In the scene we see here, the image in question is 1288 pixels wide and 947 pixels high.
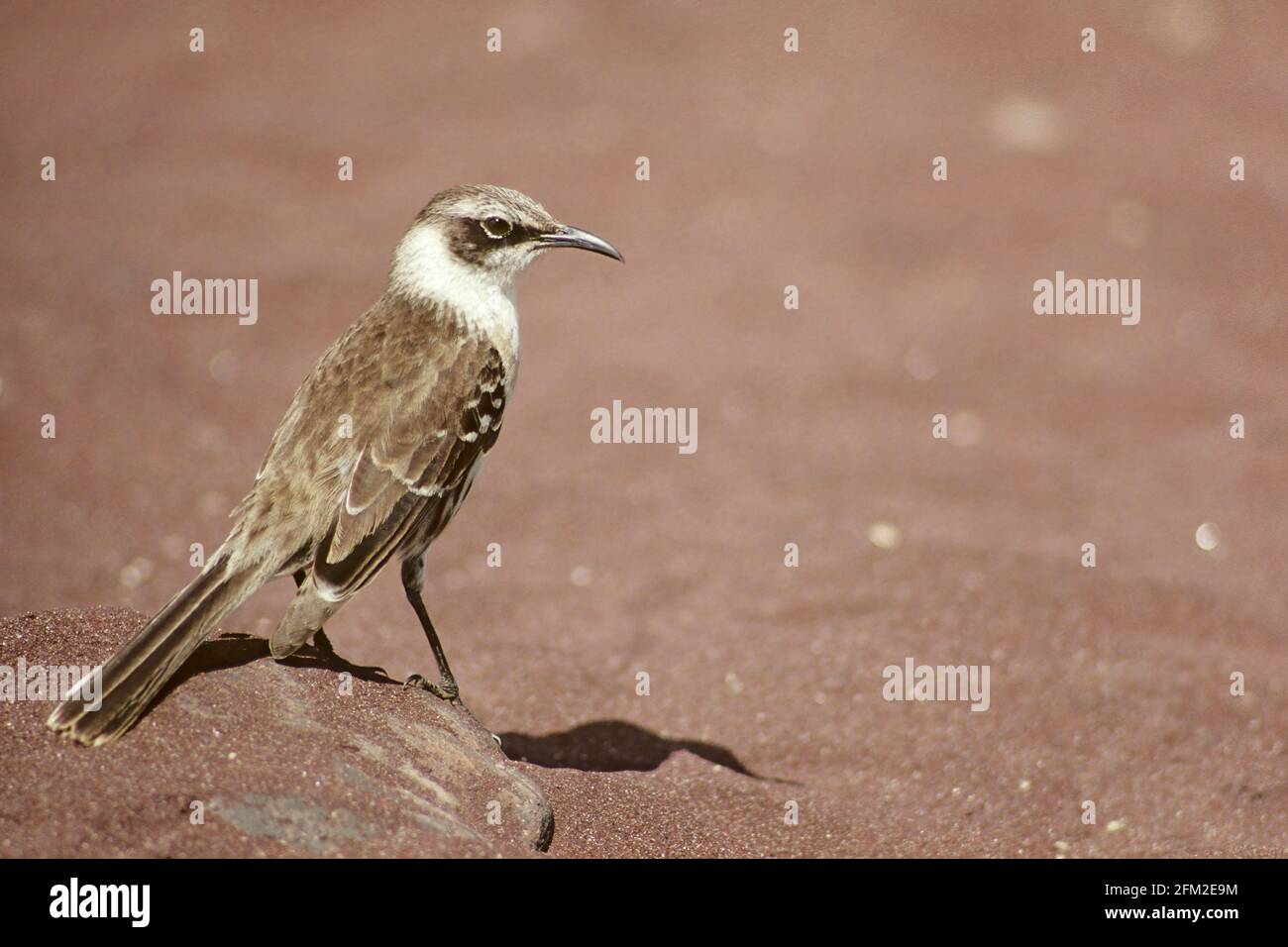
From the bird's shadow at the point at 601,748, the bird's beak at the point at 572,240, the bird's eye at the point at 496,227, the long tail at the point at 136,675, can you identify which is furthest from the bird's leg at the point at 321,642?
the bird's beak at the point at 572,240

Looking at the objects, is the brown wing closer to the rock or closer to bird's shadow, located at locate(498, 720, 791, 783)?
the rock

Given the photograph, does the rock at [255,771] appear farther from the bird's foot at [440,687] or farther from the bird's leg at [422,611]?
the bird's leg at [422,611]

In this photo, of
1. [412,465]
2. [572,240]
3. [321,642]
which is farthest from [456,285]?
[321,642]

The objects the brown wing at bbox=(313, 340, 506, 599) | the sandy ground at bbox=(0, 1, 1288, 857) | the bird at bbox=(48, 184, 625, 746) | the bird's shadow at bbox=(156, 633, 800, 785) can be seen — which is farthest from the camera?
Answer: the sandy ground at bbox=(0, 1, 1288, 857)

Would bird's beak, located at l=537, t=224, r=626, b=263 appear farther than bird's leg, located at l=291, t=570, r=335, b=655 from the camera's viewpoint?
Yes

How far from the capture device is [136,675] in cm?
500

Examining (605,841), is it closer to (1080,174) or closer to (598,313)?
(598,313)

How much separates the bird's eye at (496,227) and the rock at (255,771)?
2120mm

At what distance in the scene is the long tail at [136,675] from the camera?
16.2 ft

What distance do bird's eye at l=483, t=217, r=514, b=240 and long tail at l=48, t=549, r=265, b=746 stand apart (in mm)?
→ 2226

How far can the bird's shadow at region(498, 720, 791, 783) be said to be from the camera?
7047 mm

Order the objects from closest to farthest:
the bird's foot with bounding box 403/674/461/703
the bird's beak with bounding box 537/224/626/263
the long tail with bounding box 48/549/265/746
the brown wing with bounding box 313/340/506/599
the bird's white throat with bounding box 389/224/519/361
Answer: the long tail with bounding box 48/549/265/746 → the brown wing with bounding box 313/340/506/599 → the bird's foot with bounding box 403/674/461/703 → the bird's white throat with bounding box 389/224/519/361 → the bird's beak with bounding box 537/224/626/263

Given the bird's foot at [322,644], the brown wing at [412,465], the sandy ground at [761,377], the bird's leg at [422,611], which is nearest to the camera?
the brown wing at [412,465]

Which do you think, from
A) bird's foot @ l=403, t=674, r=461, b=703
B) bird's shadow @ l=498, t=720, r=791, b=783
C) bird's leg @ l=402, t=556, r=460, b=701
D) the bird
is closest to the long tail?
the bird
